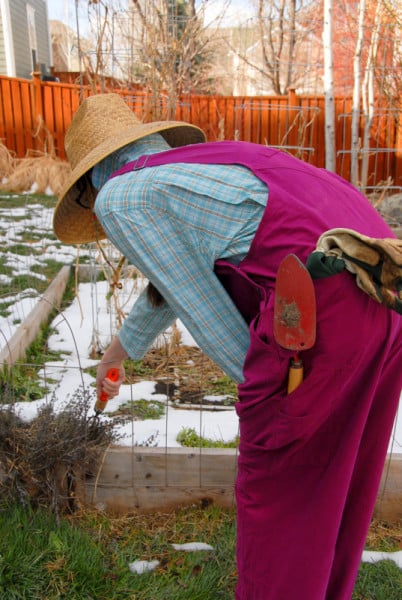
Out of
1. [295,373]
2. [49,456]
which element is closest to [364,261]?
[295,373]

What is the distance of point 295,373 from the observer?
116 centimetres

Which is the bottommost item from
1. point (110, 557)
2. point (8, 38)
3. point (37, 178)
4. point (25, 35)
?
point (110, 557)

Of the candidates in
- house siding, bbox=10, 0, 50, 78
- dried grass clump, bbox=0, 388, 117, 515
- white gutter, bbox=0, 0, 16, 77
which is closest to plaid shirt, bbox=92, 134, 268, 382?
dried grass clump, bbox=0, 388, 117, 515

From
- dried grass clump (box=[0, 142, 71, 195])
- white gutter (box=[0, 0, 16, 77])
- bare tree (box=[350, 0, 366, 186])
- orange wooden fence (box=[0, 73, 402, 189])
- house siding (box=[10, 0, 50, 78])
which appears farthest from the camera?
house siding (box=[10, 0, 50, 78])

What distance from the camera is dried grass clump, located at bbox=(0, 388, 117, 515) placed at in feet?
6.24

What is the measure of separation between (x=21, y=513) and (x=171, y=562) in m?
0.55

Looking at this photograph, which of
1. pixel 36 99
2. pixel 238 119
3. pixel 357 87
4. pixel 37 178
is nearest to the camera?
pixel 357 87

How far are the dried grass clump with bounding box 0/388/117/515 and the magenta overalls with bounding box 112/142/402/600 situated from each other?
81cm

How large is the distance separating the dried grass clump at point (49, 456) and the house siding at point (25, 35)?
16.2 meters

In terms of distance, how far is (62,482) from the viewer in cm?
197

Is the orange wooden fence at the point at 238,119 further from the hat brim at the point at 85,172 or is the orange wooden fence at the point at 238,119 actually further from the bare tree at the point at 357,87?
the hat brim at the point at 85,172

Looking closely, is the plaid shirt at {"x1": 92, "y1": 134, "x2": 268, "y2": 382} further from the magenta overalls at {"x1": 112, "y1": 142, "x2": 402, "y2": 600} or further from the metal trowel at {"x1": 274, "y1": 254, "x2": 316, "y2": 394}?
the metal trowel at {"x1": 274, "y1": 254, "x2": 316, "y2": 394}

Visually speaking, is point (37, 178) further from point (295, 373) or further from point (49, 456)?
point (295, 373)

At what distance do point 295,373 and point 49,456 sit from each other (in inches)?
43.7
